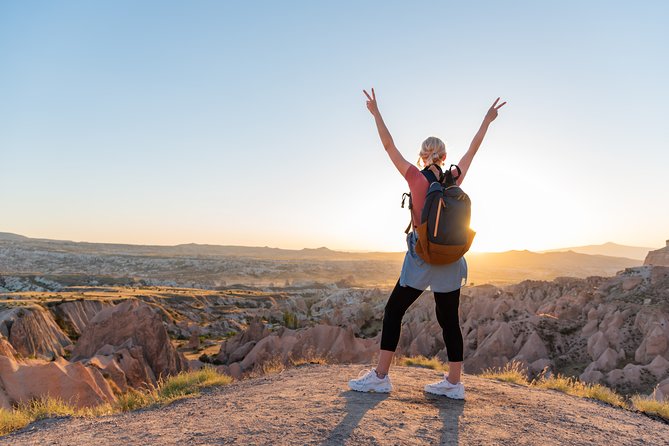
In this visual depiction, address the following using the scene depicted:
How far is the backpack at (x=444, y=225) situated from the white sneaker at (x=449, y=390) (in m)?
1.72

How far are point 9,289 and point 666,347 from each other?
211 feet

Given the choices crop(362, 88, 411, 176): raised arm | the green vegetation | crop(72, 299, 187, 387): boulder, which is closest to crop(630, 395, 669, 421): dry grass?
crop(362, 88, 411, 176): raised arm

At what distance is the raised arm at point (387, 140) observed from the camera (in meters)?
4.89

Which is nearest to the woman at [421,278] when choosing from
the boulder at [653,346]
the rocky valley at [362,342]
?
the rocky valley at [362,342]

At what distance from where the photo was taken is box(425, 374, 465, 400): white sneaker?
213 inches

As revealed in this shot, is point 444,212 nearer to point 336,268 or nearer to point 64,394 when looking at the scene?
point 64,394

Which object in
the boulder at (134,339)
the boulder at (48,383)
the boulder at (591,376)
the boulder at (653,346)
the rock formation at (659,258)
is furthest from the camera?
the rock formation at (659,258)

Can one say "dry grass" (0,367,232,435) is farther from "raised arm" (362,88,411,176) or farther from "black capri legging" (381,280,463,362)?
"raised arm" (362,88,411,176)

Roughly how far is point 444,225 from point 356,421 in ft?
6.61

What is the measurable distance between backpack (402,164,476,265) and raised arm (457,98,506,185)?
0.63 m

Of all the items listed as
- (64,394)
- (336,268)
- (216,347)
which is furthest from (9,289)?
(336,268)

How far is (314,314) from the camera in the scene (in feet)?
170

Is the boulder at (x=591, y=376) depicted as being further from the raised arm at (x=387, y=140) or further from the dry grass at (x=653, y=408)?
the raised arm at (x=387, y=140)

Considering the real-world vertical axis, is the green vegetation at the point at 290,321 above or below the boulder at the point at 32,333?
below
